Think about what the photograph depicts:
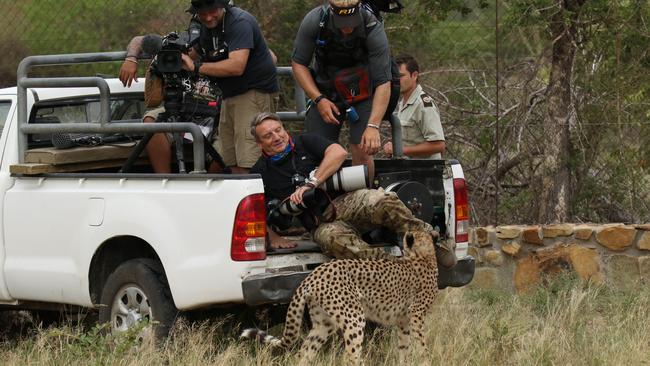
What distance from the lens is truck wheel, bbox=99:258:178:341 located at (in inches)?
260

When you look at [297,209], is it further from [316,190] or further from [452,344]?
[452,344]

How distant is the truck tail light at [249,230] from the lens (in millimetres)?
6262

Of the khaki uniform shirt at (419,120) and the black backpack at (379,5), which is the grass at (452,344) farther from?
the black backpack at (379,5)

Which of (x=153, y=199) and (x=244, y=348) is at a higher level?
(x=153, y=199)

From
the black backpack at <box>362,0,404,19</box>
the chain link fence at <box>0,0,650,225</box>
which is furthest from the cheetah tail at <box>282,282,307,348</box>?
the chain link fence at <box>0,0,650,225</box>

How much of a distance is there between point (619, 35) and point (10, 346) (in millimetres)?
4758

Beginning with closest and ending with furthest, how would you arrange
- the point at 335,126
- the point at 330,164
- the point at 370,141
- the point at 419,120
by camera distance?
1. the point at 330,164
2. the point at 370,141
3. the point at 335,126
4. the point at 419,120

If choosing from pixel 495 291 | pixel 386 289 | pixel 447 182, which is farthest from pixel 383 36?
pixel 495 291

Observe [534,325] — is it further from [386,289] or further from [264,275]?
[264,275]

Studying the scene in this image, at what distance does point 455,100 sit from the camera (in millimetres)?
10141

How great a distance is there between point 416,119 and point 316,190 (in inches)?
78.6

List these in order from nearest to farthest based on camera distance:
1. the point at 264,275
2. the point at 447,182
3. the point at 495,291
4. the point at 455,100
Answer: the point at 264,275 → the point at 447,182 → the point at 495,291 → the point at 455,100

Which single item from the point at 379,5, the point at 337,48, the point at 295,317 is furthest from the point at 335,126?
the point at 295,317

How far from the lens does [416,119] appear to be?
8492 millimetres
